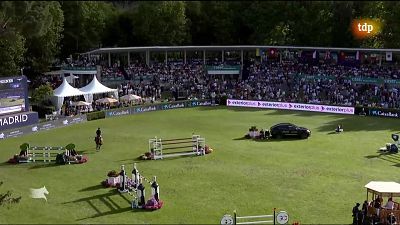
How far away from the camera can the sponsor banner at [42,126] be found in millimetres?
43469

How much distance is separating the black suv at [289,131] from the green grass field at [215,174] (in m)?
0.74

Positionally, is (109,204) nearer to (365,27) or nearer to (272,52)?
(272,52)

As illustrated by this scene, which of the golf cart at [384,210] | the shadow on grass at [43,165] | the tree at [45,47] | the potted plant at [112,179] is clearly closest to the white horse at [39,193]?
the potted plant at [112,179]

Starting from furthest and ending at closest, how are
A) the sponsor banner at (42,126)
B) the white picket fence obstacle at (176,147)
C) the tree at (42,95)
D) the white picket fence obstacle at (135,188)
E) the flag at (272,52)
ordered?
the flag at (272,52)
the tree at (42,95)
the sponsor banner at (42,126)
the white picket fence obstacle at (176,147)
the white picket fence obstacle at (135,188)

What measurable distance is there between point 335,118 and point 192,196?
2808 cm

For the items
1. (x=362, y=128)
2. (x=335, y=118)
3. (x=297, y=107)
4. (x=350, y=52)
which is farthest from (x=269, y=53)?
(x=362, y=128)

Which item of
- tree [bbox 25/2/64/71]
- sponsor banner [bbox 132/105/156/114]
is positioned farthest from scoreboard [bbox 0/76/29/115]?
tree [bbox 25/2/64/71]

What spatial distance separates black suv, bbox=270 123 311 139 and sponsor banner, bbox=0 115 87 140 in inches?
765

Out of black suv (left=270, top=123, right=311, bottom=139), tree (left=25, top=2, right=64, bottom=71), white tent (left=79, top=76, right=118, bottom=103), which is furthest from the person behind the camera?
tree (left=25, top=2, right=64, bottom=71)

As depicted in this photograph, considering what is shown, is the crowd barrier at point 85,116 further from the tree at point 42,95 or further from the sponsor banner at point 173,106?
the tree at point 42,95

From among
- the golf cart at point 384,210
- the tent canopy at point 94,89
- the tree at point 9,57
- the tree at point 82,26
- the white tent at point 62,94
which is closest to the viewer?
the golf cart at point 384,210

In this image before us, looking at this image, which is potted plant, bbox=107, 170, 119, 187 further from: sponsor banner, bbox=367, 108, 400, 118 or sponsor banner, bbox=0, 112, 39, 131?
sponsor banner, bbox=367, 108, 400, 118

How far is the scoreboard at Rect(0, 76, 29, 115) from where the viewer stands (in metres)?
44.7

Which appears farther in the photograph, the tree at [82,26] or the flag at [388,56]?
the tree at [82,26]
